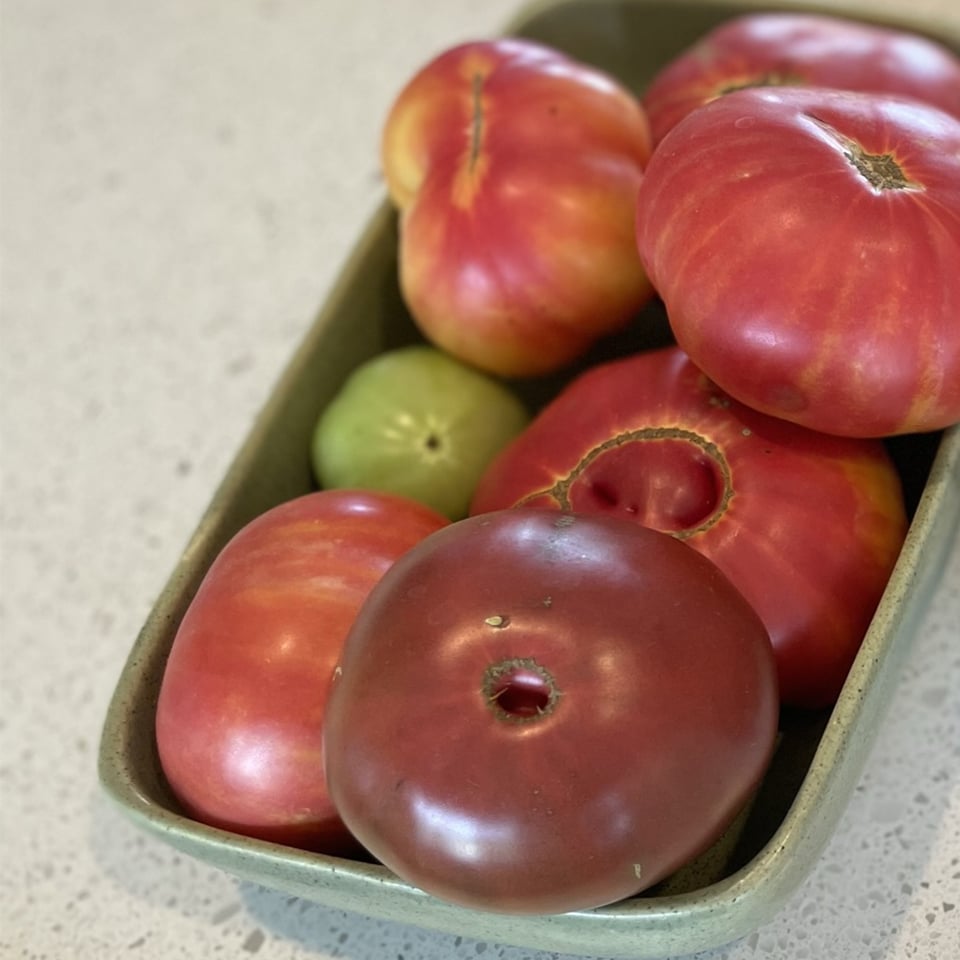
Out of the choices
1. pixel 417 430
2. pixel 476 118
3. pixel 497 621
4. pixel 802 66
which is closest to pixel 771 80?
pixel 802 66

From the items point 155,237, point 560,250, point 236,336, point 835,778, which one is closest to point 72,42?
point 155,237

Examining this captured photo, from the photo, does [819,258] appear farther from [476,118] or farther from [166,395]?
[166,395]

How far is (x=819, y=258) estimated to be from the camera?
46 centimetres

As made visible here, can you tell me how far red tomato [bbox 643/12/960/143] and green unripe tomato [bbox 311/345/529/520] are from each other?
0.55 feet

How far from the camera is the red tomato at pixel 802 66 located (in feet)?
2.13

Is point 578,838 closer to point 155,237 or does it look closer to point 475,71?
point 475,71

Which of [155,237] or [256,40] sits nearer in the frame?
[155,237]

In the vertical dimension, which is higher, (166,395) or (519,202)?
(519,202)

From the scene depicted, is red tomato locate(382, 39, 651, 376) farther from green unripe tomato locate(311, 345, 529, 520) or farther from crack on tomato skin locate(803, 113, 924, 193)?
crack on tomato skin locate(803, 113, 924, 193)

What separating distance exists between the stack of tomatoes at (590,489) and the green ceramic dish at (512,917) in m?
0.02

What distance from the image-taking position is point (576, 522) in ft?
1.44

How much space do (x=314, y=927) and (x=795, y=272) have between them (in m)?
0.34

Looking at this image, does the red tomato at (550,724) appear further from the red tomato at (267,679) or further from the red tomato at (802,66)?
the red tomato at (802,66)

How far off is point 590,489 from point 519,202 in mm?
152
